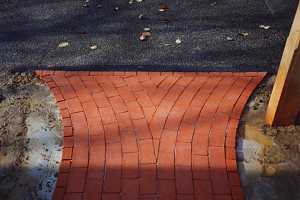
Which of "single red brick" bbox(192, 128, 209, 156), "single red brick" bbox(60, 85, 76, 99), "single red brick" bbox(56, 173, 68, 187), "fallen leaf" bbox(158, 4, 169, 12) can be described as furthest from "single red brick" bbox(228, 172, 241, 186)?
"fallen leaf" bbox(158, 4, 169, 12)

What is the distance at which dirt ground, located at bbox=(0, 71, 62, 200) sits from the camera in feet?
10.8

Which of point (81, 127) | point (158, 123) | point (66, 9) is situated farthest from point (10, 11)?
point (158, 123)

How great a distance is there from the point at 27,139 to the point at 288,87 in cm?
255

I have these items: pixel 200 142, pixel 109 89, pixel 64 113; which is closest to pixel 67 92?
pixel 64 113

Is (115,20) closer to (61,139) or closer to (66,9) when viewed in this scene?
(66,9)

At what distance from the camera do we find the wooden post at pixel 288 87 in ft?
10.4

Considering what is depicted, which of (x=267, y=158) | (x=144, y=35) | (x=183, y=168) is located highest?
(x=144, y=35)

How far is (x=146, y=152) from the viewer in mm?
3525

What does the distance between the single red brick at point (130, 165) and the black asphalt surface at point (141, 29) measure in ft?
4.95

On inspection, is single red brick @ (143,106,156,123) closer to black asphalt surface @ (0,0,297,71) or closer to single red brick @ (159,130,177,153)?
single red brick @ (159,130,177,153)

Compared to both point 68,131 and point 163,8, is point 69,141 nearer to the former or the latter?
point 68,131

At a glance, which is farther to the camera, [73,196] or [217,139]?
[217,139]

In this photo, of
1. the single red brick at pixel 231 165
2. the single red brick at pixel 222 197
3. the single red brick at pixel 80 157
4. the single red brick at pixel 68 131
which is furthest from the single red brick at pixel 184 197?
the single red brick at pixel 68 131

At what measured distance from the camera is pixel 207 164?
341 cm
